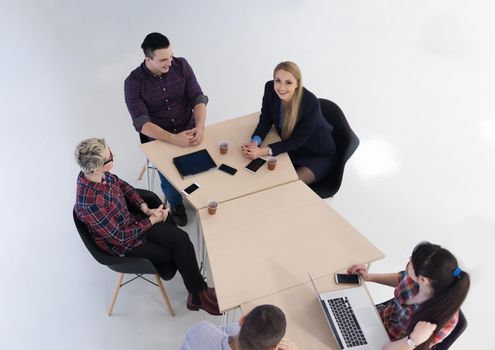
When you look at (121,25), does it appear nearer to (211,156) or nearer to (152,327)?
(211,156)

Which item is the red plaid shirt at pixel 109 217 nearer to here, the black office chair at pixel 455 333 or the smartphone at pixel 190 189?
the smartphone at pixel 190 189

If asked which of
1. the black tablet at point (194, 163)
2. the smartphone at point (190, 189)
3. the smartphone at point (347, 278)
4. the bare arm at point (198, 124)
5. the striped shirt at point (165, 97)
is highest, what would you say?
the striped shirt at point (165, 97)

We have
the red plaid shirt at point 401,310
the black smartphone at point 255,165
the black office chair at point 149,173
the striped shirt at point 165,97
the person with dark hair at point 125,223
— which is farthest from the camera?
the black office chair at point 149,173

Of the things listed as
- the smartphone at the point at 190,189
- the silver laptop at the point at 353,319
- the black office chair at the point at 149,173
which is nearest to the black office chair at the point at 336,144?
the smartphone at the point at 190,189

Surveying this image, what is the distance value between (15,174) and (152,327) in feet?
6.59

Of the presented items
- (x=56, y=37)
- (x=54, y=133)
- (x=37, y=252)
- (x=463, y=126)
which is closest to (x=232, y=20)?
(x=56, y=37)

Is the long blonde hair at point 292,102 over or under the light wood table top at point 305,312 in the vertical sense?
over

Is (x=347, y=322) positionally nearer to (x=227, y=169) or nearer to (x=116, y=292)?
(x=227, y=169)

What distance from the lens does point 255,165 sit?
3.08m

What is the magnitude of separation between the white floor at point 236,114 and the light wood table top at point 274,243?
2.78 ft

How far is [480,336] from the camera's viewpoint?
3.10 meters

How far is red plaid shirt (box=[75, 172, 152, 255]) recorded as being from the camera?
2.51m

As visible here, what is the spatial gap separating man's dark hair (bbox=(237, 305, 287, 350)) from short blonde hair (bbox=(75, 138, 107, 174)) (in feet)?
4.11

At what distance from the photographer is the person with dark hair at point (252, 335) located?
5.83 ft
